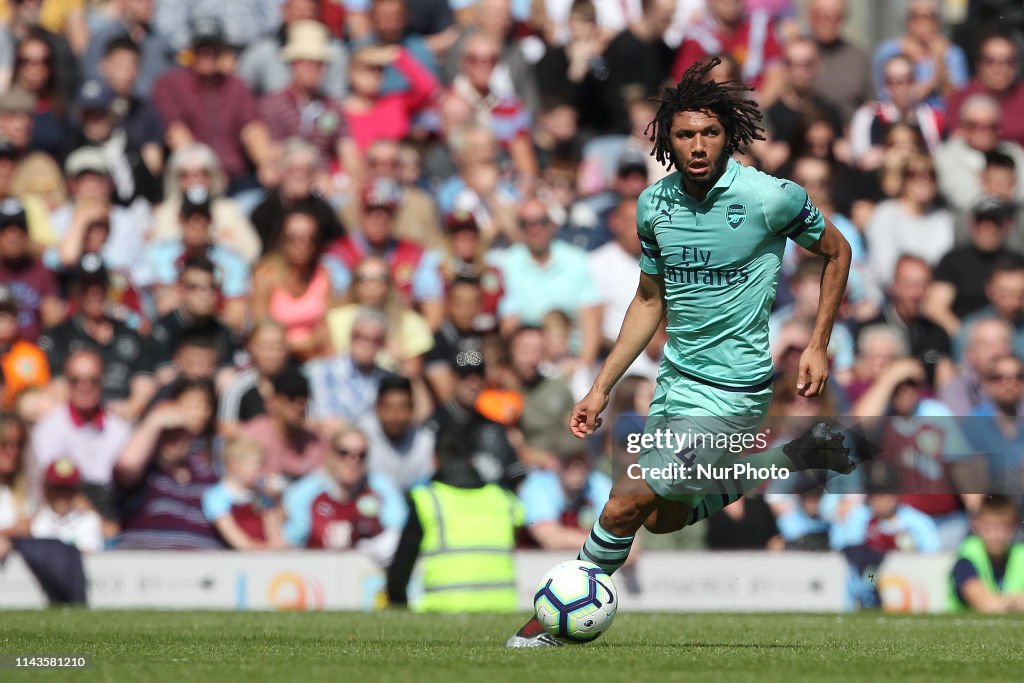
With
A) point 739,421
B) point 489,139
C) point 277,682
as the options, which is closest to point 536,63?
point 489,139

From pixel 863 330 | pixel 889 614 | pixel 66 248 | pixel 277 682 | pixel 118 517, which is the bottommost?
pixel 277 682

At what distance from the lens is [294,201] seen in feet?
52.5

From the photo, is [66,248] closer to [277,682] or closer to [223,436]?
[223,436]

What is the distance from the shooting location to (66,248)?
52.1 ft

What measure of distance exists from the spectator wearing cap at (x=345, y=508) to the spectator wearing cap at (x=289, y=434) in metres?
0.52

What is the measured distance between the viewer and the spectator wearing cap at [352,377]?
48.1 ft

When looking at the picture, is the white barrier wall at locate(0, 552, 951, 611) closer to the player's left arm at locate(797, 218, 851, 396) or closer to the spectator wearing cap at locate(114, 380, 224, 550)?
the spectator wearing cap at locate(114, 380, 224, 550)

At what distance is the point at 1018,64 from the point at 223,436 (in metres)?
8.68

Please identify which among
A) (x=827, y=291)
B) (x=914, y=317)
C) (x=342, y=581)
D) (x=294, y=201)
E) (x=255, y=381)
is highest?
(x=294, y=201)

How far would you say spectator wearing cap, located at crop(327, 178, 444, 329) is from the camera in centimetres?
1577

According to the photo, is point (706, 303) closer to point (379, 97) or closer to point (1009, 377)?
point (1009, 377)

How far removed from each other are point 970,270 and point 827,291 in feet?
26.4

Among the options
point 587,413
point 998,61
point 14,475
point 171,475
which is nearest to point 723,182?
point 587,413

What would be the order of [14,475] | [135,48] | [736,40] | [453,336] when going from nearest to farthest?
1. [14,475]
2. [453,336]
3. [135,48]
4. [736,40]
